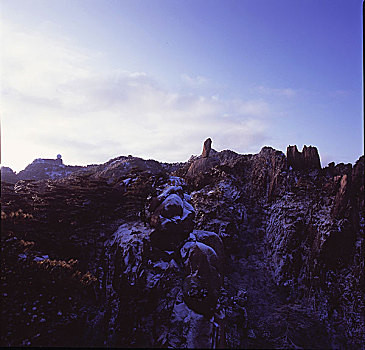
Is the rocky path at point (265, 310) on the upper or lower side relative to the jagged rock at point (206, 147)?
lower

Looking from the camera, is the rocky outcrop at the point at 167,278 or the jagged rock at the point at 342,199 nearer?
the rocky outcrop at the point at 167,278

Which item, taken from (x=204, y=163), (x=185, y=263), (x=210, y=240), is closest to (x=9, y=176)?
(x=204, y=163)

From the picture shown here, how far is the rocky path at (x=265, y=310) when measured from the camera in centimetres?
1852

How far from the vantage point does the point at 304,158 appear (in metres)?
33.8

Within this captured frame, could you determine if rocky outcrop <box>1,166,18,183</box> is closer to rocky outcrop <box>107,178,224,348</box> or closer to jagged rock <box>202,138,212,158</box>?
jagged rock <box>202,138,212,158</box>

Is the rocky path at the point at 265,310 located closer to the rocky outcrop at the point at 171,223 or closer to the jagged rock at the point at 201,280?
the jagged rock at the point at 201,280

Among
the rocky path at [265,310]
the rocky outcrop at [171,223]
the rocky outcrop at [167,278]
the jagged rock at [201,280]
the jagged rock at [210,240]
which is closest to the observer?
the rocky outcrop at [167,278]

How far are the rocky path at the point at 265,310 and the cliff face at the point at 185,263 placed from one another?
12cm

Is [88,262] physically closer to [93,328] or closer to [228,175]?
[93,328]

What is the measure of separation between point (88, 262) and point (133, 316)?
6908 mm

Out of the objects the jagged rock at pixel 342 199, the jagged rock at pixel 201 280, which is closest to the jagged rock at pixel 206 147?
the jagged rock at pixel 342 199

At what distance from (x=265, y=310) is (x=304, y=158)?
68.0ft

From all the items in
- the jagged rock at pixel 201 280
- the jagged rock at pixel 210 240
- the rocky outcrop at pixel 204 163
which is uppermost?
the rocky outcrop at pixel 204 163

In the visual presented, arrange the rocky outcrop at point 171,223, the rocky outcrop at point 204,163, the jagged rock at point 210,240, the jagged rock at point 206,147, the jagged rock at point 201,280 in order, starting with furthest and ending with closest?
1. the jagged rock at point 206,147
2. the rocky outcrop at point 204,163
3. the jagged rock at point 210,240
4. the rocky outcrop at point 171,223
5. the jagged rock at point 201,280
